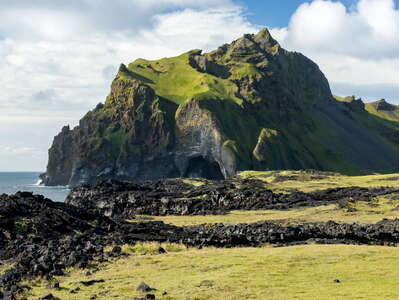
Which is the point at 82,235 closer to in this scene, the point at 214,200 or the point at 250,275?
the point at 250,275

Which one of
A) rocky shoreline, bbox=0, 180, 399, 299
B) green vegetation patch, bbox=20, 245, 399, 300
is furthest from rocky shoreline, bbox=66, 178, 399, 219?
green vegetation patch, bbox=20, 245, 399, 300

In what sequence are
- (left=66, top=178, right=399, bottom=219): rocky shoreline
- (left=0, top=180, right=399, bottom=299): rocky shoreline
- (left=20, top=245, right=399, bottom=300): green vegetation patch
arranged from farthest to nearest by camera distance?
(left=66, top=178, right=399, bottom=219): rocky shoreline < (left=0, top=180, right=399, bottom=299): rocky shoreline < (left=20, top=245, right=399, bottom=300): green vegetation patch

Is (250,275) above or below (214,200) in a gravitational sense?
above

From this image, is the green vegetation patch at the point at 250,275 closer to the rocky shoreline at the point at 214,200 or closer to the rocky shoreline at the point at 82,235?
the rocky shoreline at the point at 82,235

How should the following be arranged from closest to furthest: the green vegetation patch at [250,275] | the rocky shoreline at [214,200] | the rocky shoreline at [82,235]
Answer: the green vegetation patch at [250,275] → the rocky shoreline at [82,235] → the rocky shoreline at [214,200]

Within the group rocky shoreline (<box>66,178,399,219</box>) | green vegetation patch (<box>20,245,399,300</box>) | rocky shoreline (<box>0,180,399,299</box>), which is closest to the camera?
green vegetation patch (<box>20,245,399,300</box>)

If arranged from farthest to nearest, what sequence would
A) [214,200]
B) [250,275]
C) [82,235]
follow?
[214,200]
[82,235]
[250,275]

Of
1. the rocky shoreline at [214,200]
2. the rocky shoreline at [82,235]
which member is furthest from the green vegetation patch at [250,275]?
the rocky shoreline at [214,200]

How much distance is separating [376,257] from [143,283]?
2037 centimetres

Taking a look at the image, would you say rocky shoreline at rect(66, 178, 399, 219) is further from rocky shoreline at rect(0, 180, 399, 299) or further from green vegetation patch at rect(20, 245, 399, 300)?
green vegetation patch at rect(20, 245, 399, 300)

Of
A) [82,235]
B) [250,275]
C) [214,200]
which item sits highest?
[82,235]

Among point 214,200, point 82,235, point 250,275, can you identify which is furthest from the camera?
point 214,200

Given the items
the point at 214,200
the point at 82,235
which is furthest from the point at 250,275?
the point at 214,200

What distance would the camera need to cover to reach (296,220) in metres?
79.9
